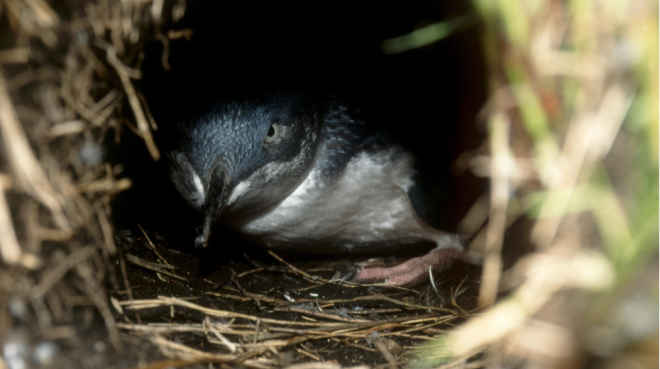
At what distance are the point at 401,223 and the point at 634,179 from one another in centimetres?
173

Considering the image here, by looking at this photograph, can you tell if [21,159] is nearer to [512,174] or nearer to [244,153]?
[244,153]

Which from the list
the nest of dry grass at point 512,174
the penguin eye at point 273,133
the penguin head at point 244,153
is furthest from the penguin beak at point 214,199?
the nest of dry grass at point 512,174

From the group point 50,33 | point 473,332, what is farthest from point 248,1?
point 473,332

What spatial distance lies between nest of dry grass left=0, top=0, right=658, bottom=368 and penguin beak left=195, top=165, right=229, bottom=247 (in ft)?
1.72

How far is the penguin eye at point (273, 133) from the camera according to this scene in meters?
2.31

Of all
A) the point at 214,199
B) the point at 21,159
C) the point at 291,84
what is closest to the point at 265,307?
the point at 214,199

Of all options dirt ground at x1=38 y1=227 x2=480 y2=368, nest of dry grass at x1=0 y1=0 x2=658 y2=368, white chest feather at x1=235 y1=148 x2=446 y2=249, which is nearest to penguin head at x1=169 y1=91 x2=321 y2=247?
white chest feather at x1=235 y1=148 x2=446 y2=249

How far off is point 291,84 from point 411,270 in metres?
1.15

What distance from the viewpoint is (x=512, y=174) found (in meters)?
1.29

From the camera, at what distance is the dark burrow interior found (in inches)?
93.7

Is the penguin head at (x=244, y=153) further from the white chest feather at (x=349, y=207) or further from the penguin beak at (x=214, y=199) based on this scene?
the white chest feather at (x=349, y=207)

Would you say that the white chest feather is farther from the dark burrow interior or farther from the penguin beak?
the penguin beak

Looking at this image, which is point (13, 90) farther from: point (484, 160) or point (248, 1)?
point (248, 1)

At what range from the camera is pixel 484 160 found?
55.9 inches
